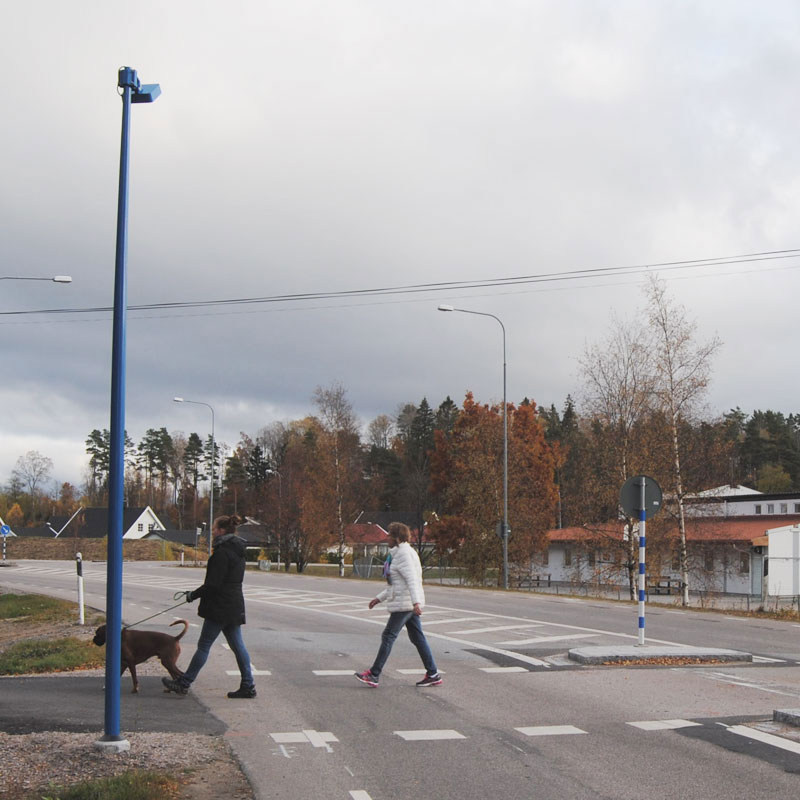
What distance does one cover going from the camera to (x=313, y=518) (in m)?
58.0

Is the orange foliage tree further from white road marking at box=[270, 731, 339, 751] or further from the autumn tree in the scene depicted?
white road marking at box=[270, 731, 339, 751]

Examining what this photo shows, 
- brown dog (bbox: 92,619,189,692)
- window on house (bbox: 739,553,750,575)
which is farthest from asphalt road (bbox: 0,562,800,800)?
window on house (bbox: 739,553,750,575)

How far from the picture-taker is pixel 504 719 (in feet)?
26.9

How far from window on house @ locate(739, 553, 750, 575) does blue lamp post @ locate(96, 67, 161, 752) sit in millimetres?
47269

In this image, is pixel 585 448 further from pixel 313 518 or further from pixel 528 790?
pixel 528 790

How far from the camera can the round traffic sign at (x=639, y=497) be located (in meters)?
13.8

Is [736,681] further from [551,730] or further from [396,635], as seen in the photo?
[396,635]

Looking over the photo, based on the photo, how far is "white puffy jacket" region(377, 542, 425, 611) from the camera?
970 centimetres

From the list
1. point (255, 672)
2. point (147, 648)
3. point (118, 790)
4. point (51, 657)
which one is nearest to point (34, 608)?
point (51, 657)

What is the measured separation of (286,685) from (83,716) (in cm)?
261

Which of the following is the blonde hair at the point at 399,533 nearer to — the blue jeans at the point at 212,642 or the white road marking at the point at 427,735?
the blue jeans at the point at 212,642

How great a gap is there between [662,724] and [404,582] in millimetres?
2921

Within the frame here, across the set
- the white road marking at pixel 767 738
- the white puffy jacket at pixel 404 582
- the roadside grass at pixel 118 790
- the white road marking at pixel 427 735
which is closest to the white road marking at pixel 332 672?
the white puffy jacket at pixel 404 582

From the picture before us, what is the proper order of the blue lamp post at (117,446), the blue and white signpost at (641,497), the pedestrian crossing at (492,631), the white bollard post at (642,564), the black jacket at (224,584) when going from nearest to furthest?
the blue lamp post at (117,446) < the black jacket at (224,584) < the pedestrian crossing at (492,631) < the white bollard post at (642,564) < the blue and white signpost at (641,497)
